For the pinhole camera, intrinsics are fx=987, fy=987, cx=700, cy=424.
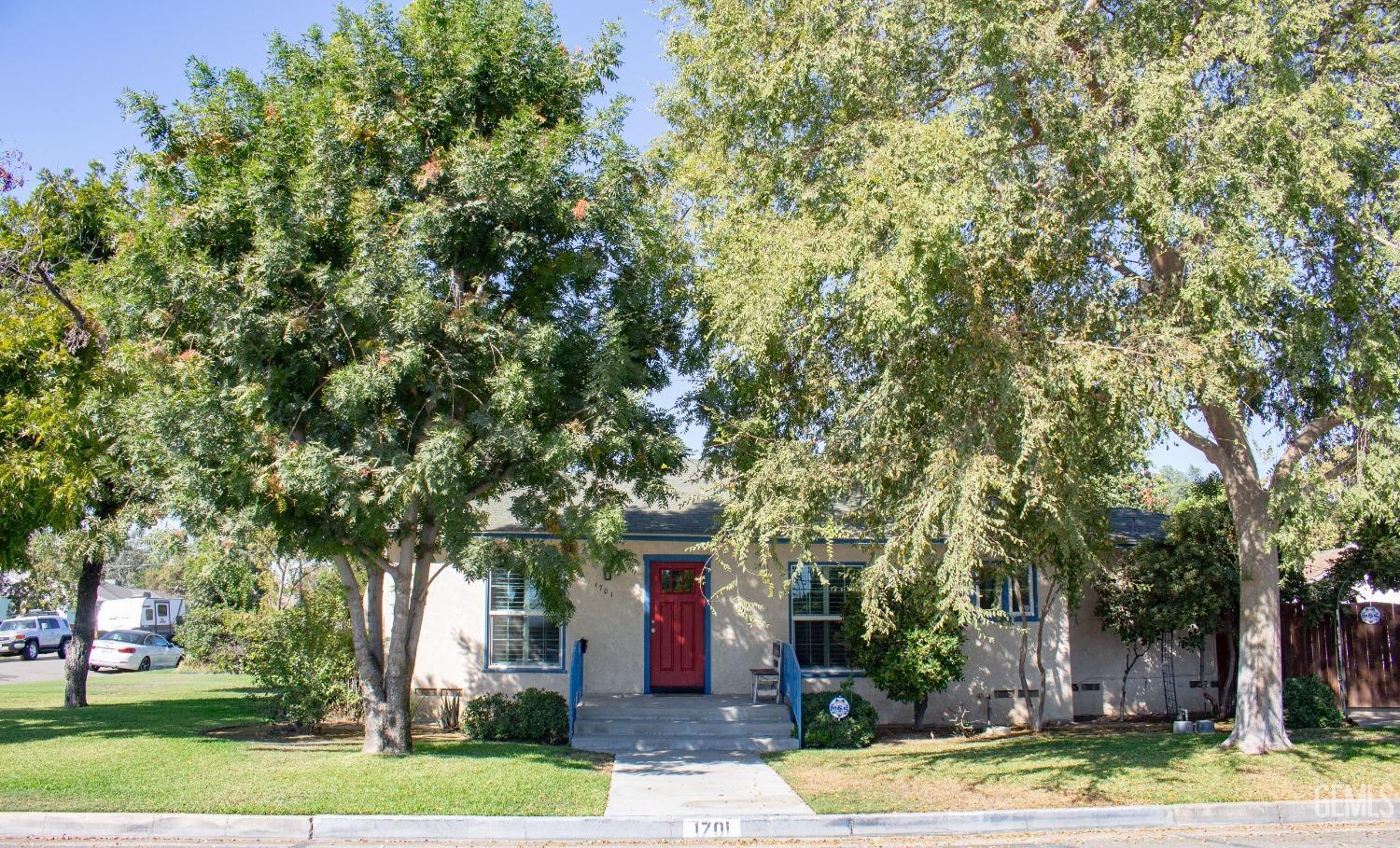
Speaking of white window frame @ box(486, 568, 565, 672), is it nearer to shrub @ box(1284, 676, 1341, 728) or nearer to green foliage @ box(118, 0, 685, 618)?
green foliage @ box(118, 0, 685, 618)

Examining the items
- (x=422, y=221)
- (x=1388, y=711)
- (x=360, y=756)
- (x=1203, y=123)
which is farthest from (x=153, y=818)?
(x=1388, y=711)

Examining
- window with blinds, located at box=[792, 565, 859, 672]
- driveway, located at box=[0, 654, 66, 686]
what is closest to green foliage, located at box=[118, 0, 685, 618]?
window with blinds, located at box=[792, 565, 859, 672]

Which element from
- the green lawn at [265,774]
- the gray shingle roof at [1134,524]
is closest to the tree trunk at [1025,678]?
the gray shingle roof at [1134,524]

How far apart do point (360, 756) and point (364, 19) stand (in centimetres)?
854

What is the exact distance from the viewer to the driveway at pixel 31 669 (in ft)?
88.6

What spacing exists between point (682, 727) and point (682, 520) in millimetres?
3723

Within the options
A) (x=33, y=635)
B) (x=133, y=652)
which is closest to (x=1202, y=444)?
(x=133, y=652)

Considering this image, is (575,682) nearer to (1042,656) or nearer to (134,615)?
(1042,656)

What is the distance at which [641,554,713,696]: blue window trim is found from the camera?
52.1ft

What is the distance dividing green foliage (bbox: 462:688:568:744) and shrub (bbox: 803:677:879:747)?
138 inches

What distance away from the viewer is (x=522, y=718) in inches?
559

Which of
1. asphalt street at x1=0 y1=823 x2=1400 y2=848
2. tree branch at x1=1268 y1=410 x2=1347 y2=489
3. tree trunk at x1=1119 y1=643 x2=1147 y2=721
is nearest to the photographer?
asphalt street at x1=0 y1=823 x2=1400 y2=848

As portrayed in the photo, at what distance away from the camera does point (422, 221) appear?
34.0 ft

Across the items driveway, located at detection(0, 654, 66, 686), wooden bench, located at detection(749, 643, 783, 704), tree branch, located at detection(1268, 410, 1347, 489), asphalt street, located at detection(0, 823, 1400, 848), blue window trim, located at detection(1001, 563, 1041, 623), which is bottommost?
driveway, located at detection(0, 654, 66, 686)
